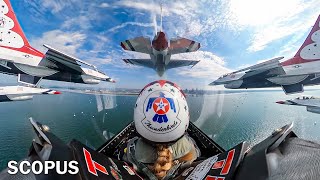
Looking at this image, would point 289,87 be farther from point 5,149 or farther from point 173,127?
point 5,149

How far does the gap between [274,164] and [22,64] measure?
1150 cm

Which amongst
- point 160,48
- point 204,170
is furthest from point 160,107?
point 160,48

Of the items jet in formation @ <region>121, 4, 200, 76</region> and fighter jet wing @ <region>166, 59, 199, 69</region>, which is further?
fighter jet wing @ <region>166, 59, 199, 69</region>

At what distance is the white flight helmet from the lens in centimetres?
235

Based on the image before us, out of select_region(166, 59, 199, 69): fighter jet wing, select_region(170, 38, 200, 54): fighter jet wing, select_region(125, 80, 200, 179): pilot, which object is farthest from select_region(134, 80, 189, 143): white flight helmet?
select_region(166, 59, 199, 69): fighter jet wing

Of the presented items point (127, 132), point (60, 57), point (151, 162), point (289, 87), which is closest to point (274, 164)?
point (151, 162)

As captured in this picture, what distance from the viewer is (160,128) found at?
238 centimetres

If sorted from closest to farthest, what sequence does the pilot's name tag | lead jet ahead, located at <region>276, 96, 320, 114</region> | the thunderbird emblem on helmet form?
the pilot's name tag
the thunderbird emblem on helmet
lead jet ahead, located at <region>276, 96, 320, 114</region>

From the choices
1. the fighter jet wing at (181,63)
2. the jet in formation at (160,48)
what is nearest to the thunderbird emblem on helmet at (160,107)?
the jet in formation at (160,48)

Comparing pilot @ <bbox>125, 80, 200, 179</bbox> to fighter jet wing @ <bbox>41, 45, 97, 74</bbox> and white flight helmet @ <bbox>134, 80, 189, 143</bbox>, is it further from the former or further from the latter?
fighter jet wing @ <bbox>41, 45, 97, 74</bbox>

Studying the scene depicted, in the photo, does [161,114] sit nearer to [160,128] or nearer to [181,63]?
[160,128]

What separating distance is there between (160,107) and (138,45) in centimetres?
939

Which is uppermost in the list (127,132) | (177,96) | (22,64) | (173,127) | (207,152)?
(22,64)

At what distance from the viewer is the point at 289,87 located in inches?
411
